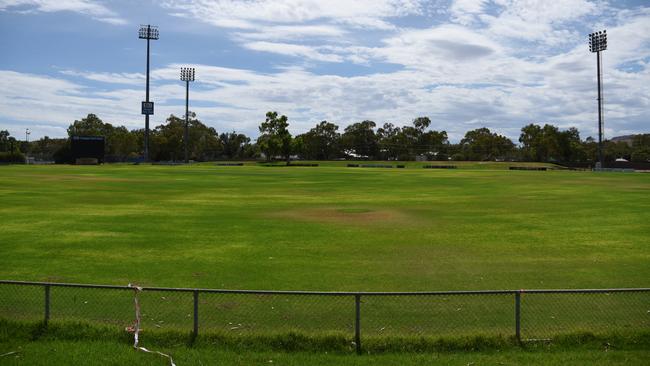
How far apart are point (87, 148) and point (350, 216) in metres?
119

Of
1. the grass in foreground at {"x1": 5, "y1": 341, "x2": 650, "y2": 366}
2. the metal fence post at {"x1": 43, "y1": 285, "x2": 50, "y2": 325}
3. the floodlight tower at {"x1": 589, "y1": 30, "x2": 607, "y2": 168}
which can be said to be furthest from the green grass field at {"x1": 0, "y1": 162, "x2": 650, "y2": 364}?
the floodlight tower at {"x1": 589, "y1": 30, "x2": 607, "y2": 168}

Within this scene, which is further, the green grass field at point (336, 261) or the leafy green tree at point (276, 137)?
the leafy green tree at point (276, 137)

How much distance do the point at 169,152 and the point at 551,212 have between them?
178 m

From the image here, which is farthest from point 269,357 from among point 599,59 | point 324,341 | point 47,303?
point 599,59

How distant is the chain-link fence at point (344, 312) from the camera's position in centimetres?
1193

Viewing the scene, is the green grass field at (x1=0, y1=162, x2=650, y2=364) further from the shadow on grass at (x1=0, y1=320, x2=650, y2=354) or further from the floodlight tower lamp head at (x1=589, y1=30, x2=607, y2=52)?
the floodlight tower lamp head at (x1=589, y1=30, x2=607, y2=52)

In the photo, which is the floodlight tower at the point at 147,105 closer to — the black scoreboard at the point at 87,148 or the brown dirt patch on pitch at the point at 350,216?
the black scoreboard at the point at 87,148

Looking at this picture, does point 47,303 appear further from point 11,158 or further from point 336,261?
point 11,158

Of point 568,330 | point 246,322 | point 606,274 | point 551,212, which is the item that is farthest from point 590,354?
point 551,212

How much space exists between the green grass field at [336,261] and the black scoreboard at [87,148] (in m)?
Result: 103

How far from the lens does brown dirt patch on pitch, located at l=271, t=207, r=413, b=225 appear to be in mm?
30705

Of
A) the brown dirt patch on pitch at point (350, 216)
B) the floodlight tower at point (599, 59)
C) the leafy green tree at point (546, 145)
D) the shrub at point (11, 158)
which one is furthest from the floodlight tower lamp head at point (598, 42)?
the shrub at point (11, 158)

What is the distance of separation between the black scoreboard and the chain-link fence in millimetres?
130422

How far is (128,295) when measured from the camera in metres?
15.0
